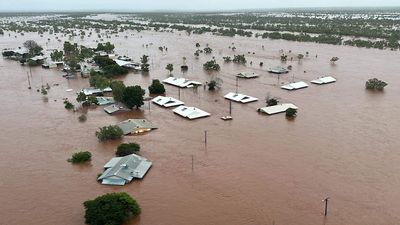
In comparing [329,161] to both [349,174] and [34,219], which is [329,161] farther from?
[34,219]

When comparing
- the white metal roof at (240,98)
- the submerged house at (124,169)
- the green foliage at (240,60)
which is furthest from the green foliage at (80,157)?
the green foliage at (240,60)

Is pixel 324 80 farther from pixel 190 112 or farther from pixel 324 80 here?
pixel 190 112

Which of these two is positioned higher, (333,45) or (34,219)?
(333,45)

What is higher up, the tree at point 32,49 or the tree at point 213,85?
the tree at point 32,49

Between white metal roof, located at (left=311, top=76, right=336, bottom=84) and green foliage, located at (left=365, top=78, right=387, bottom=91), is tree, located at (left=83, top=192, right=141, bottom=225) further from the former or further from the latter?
green foliage, located at (left=365, top=78, right=387, bottom=91)

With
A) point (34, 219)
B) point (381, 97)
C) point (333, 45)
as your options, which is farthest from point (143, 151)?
point (333, 45)

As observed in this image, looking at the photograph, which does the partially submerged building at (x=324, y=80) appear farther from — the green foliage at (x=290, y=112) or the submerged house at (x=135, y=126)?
the submerged house at (x=135, y=126)
